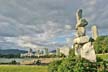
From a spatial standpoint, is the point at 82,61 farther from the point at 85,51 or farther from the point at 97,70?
the point at 85,51

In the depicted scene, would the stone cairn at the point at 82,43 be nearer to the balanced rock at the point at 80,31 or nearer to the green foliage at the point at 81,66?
the balanced rock at the point at 80,31

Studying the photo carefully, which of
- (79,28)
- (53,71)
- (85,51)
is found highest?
(79,28)

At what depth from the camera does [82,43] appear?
759 inches

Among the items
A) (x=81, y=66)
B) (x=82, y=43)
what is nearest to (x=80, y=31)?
(x=82, y=43)

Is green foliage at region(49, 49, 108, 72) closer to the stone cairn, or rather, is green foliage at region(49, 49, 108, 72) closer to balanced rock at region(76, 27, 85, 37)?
the stone cairn

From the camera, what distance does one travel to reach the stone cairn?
18500 millimetres

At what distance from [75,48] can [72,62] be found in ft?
10.6

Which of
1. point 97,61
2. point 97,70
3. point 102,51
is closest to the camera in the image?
point 97,70

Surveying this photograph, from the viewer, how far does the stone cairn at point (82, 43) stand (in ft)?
60.7

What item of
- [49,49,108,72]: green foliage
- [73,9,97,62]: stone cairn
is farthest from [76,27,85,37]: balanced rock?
[49,49,108,72]: green foliage

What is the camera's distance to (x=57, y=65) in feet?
61.0

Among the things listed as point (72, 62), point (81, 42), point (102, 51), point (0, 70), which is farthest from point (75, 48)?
point (102, 51)

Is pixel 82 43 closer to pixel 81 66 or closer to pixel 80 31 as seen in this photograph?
pixel 80 31

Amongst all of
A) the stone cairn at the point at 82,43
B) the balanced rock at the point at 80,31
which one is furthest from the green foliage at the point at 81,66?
the balanced rock at the point at 80,31
